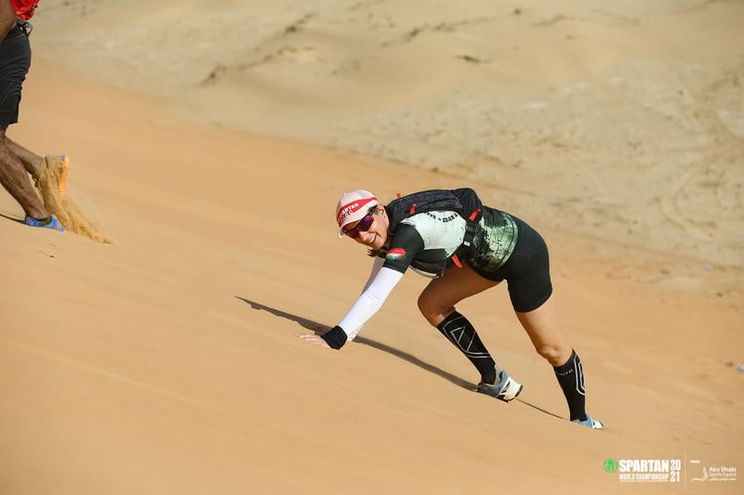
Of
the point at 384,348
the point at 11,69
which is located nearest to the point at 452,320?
the point at 384,348

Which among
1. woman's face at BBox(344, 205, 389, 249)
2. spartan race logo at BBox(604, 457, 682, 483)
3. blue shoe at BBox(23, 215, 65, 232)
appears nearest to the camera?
spartan race logo at BBox(604, 457, 682, 483)

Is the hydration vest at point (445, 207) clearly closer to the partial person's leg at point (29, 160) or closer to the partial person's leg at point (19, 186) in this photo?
the partial person's leg at point (19, 186)

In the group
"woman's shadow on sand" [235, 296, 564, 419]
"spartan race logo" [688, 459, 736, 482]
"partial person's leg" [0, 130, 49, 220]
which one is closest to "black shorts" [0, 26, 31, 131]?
"partial person's leg" [0, 130, 49, 220]

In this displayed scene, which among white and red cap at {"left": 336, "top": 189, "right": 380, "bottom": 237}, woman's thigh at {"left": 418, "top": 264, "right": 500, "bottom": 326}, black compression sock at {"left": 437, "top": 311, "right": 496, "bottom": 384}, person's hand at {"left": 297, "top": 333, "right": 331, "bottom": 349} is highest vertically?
white and red cap at {"left": 336, "top": 189, "right": 380, "bottom": 237}

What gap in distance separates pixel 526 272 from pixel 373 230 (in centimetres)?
96

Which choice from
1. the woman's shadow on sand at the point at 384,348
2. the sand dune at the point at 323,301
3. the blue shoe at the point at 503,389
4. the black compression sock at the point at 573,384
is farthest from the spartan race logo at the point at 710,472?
the blue shoe at the point at 503,389

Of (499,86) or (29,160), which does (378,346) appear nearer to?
(29,160)

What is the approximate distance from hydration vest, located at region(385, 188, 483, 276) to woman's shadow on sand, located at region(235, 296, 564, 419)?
2.75 ft

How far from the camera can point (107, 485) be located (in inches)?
129

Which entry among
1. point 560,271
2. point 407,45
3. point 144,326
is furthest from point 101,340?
point 407,45

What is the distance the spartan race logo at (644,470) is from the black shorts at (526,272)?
3.62 feet

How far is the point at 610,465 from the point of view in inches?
195

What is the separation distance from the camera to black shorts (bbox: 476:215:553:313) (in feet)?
19.2

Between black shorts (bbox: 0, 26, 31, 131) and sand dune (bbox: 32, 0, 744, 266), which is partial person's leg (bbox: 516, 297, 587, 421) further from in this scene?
sand dune (bbox: 32, 0, 744, 266)
